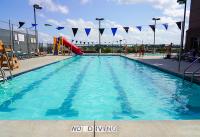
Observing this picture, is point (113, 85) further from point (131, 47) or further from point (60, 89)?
point (131, 47)

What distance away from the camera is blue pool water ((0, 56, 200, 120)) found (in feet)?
18.8

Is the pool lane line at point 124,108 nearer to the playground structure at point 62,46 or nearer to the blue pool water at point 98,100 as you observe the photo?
the blue pool water at point 98,100

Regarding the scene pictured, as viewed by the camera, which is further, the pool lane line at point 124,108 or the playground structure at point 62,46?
the playground structure at point 62,46

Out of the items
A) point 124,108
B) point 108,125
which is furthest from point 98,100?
point 108,125

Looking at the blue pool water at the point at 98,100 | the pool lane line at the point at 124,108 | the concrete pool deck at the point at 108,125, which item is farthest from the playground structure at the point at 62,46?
the concrete pool deck at the point at 108,125

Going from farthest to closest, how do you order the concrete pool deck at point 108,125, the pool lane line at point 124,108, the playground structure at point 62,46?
the playground structure at point 62,46 → the pool lane line at point 124,108 → the concrete pool deck at point 108,125

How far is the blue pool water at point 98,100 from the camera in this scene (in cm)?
572

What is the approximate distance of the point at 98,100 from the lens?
23.1 ft

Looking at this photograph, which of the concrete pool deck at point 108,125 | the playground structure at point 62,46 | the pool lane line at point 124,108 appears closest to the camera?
the concrete pool deck at point 108,125

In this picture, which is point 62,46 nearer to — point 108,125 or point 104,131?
point 108,125

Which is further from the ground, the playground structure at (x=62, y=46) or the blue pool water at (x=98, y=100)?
the playground structure at (x=62, y=46)

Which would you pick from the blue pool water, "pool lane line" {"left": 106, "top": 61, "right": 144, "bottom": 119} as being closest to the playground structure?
the blue pool water

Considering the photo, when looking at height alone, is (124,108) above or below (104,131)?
below

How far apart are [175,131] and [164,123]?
0.33m
